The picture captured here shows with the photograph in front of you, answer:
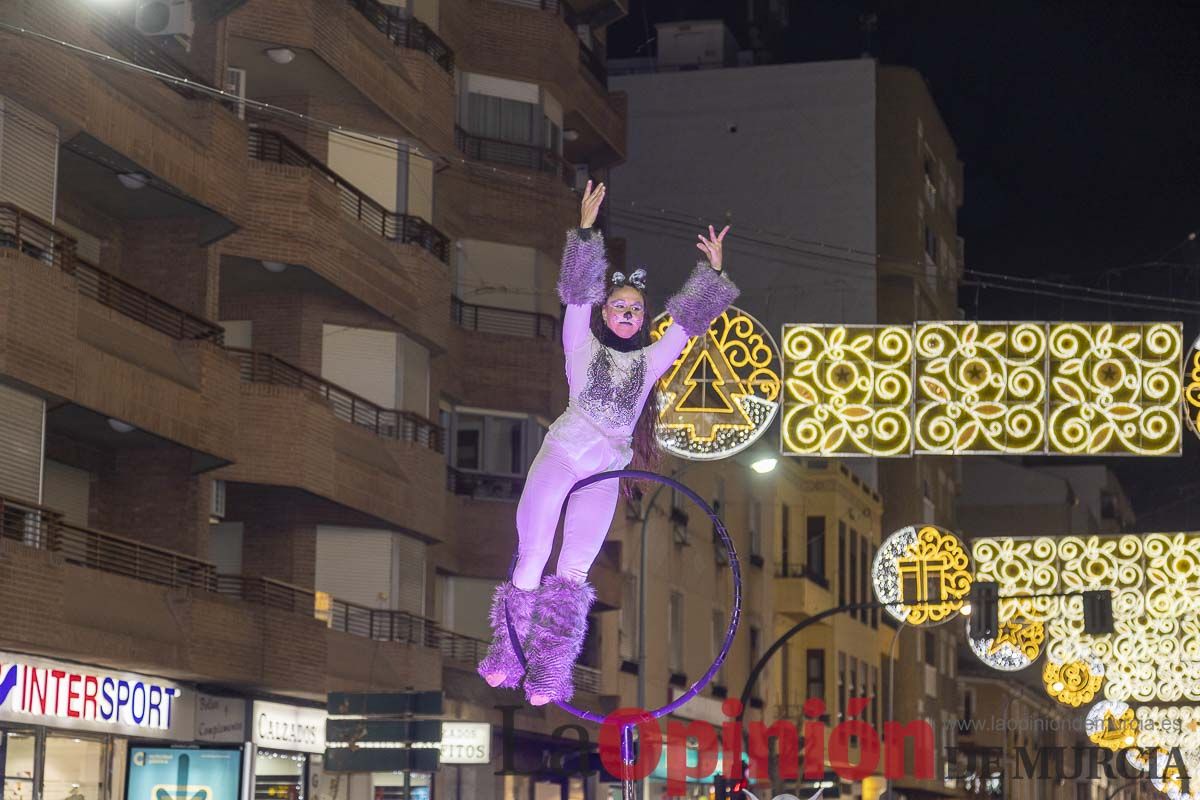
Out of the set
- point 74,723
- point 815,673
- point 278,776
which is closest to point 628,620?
point 278,776

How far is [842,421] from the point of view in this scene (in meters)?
30.8

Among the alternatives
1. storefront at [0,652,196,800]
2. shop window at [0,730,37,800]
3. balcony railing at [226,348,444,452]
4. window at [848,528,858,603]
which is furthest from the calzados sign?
window at [848,528,858,603]

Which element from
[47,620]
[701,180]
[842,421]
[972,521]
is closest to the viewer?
[47,620]

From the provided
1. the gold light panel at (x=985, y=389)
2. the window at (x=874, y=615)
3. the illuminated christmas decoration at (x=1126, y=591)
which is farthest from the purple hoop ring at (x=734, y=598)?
the window at (x=874, y=615)

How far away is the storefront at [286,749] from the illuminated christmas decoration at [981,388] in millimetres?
11565

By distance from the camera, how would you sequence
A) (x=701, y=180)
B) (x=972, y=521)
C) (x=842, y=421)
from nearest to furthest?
(x=842, y=421) → (x=701, y=180) → (x=972, y=521)

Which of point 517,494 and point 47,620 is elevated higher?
point 517,494

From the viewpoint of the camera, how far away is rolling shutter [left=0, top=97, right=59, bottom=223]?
1089 inches

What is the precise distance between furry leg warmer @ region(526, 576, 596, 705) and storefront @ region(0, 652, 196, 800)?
50.1 ft

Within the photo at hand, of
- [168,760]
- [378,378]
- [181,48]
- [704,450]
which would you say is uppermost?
[181,48]

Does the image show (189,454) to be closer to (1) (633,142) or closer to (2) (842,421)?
(2) (842,421)

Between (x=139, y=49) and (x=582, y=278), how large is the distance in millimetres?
18883

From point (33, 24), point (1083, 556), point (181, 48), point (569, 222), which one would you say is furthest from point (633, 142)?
point (33, 24)

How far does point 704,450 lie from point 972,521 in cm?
9179
